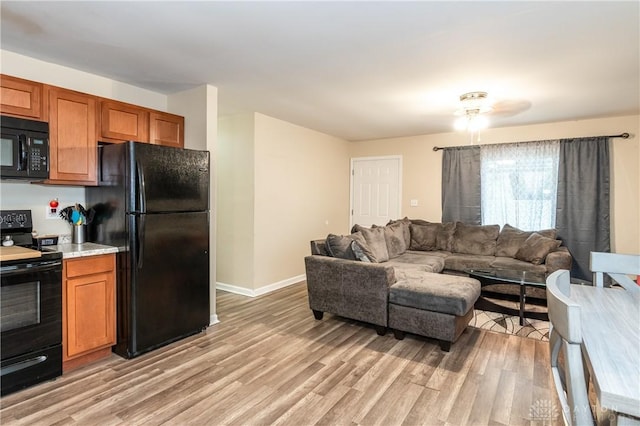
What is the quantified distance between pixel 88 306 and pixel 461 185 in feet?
17.3

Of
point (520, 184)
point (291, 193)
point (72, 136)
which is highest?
point (72, 136)

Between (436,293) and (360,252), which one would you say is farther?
(360,252)

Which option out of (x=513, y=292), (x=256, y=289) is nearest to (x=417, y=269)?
(x=513, y=292)

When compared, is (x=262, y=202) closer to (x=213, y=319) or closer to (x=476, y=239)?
(x=213, y=319)

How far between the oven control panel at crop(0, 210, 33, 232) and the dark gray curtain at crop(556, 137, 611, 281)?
614cm

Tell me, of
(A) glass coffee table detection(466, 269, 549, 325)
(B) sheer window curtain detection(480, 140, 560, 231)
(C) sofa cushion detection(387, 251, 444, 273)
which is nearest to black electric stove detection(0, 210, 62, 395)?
(C) sofa cushion detection(387, 251, 444, 273)

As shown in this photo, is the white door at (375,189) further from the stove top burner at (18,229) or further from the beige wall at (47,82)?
the stove top burner at (18,229)

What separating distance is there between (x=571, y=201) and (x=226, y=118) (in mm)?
5002

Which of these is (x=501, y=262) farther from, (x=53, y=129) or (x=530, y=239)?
(x=53, y=129)

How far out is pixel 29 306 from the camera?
2375 millimetres

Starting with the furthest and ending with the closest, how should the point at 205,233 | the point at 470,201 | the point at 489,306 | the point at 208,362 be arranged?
the point at 470,201, the point at 489,306, the point at 205,233, the point at 208,362

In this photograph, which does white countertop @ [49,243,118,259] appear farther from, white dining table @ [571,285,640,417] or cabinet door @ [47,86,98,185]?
white dining table @ [571,285,640,417]

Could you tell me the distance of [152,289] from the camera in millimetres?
2941

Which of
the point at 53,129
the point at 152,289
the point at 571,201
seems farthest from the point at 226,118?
the point at 571,201
